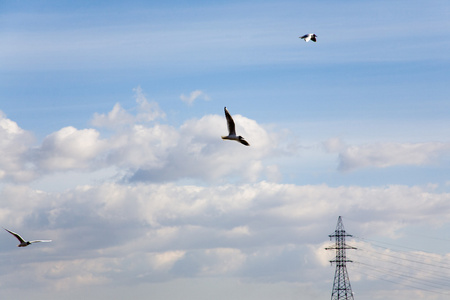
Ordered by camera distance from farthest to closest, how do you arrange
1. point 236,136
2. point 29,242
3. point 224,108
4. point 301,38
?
point 29,242 < point 301,38 < point 236,136 < point 224,108

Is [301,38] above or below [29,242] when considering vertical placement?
above

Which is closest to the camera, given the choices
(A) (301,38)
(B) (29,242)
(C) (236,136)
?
(C) (236,136)

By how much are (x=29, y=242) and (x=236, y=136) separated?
83.3 metres

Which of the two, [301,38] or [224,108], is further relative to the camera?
[301,38]

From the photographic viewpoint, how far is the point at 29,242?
18662 cm

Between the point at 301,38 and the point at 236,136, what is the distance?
102 ft

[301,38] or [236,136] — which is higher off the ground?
[301,38]

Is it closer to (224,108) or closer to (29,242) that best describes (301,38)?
(224,108)

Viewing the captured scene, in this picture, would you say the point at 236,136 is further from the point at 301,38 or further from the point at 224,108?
the point at 301,38

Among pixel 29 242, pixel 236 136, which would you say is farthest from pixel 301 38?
pixel 29 242

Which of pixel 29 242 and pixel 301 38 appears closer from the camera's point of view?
pixel 301 38

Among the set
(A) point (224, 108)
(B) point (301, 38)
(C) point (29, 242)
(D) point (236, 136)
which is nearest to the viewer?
(A) point (224, 108)

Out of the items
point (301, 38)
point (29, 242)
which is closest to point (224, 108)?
point (301, 38)

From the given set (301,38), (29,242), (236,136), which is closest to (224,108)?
(236,136)
